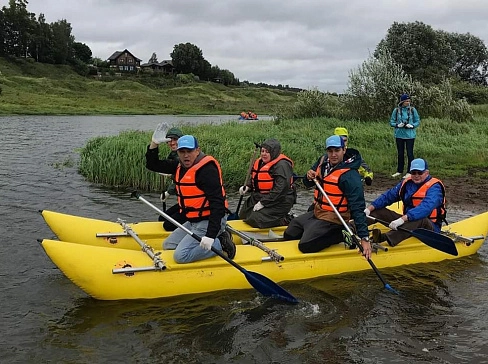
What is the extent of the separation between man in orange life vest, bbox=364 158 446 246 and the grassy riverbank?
29.8m

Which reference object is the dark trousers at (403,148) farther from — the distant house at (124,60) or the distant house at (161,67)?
the distant house at (124,60)

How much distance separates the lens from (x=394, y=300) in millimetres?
5918

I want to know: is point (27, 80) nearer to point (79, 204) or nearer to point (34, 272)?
point (79, 204)

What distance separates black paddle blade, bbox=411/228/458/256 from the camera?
649 centimetres

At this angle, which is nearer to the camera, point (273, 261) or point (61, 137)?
Result: point (273, 261)

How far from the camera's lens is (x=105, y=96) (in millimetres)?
54281

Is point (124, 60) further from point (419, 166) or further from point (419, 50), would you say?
point (419, 166)

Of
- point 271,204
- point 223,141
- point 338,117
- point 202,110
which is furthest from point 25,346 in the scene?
point 202,110

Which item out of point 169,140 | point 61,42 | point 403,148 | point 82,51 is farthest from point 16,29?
point 169,140

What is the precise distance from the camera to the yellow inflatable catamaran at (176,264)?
530 centimetres

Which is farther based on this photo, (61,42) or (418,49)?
(61,42)

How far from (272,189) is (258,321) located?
2413 millimetres

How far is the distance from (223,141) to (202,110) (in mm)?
39861

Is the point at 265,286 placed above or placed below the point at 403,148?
below
